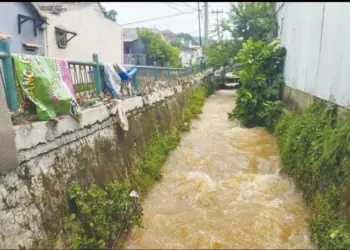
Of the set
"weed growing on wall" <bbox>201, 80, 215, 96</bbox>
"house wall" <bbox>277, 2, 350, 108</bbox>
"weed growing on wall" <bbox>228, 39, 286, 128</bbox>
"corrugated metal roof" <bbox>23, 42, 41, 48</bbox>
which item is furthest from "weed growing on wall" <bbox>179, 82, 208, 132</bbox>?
"corrugated metal roof" <bbox>23, 42, 41, 48</bbox>

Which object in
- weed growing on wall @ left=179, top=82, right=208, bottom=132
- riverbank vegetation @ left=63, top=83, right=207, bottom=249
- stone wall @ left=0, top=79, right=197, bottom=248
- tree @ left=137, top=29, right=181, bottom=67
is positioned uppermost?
tree @ left=137, top=29, right=181, bottom=67

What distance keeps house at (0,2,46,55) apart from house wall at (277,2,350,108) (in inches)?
421

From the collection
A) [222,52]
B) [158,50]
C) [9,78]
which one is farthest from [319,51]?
[158,50]

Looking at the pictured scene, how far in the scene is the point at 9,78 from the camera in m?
3.46

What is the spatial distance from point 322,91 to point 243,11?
12.4m

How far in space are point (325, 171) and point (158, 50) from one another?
87.3ft

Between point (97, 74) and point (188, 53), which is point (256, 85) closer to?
point (97, 74)

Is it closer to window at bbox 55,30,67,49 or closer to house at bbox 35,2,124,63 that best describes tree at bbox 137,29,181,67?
house at bbox 35,2,124,63

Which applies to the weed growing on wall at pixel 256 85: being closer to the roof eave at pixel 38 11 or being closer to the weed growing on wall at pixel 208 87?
the weed growing on wall at pixel 208 87

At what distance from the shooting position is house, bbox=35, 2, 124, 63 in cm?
1482

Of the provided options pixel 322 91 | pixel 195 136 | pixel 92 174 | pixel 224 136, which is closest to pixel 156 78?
pixel 195 136

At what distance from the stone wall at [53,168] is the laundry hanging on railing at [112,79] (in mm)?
323

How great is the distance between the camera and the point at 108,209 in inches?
161

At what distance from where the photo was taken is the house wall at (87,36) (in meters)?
15.2
